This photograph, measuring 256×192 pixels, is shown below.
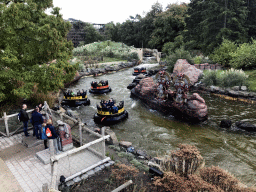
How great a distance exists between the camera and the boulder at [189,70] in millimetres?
20958

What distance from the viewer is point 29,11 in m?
9.52

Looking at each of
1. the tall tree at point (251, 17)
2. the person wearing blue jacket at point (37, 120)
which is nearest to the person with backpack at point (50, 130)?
the person wearing blue jacket at point (37, 120)

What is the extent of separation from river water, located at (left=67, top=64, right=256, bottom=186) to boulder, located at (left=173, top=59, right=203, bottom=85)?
5006mm

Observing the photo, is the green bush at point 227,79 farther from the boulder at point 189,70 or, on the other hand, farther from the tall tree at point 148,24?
the tall tree at point 148,24

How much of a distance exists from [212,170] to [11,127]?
907 centimetres

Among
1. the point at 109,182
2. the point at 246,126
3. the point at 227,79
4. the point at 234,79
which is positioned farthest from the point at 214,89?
the point at 109,182

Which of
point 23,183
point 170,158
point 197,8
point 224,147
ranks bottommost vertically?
point 224,147

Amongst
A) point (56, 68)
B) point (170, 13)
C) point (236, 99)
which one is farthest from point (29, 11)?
point (170, 13)

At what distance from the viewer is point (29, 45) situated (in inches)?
381

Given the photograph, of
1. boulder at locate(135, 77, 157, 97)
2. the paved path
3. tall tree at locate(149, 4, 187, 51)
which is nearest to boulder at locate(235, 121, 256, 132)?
boulder at locate(135, 77, 157, 97)

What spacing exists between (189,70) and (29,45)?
16758mm

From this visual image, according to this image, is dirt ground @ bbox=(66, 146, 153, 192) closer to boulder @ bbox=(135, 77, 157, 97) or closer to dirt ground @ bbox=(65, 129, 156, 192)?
dirt ground @ bbox=(65, 129, 156, 192)

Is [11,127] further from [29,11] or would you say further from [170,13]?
[170,13]

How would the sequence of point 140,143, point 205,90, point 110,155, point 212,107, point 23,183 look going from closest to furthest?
point 23,183
point 110,155
point 140,143
point 212,107
point 205,90
